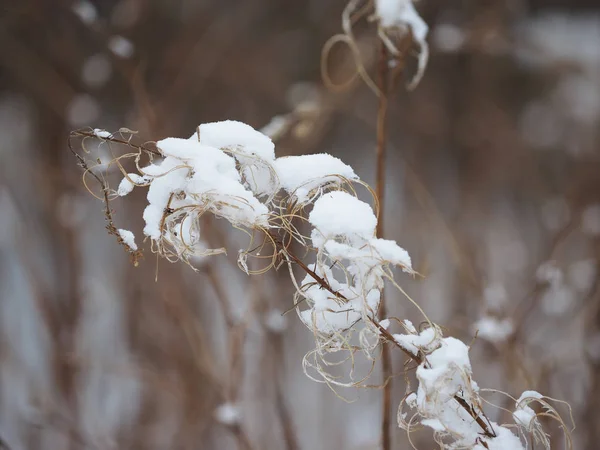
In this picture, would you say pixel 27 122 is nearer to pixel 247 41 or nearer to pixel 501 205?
pixel 247 41

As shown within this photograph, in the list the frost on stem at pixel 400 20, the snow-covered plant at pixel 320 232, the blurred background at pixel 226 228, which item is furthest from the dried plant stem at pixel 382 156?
the blurred background at pixel 226 228

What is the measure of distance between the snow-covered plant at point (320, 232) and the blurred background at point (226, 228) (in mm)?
658

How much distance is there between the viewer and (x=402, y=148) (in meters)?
2.15

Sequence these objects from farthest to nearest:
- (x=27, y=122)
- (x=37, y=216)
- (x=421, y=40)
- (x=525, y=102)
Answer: (x=525, y=102), (x=27, y=122), (x=37, y=216), (x=421, y=40)

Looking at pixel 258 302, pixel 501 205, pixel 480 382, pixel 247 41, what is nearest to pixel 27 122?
pixel 247 41

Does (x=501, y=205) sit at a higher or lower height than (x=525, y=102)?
lower

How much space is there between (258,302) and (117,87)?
Result: 1540mm

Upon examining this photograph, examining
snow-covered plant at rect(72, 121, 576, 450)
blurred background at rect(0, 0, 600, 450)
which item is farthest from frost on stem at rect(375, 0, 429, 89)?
blurred background at rect(0, 0, 600, 450)

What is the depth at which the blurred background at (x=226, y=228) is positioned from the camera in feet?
4.38

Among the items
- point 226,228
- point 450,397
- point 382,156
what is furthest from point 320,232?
point 226,228

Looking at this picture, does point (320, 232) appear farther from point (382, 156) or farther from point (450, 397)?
point (382, 156)

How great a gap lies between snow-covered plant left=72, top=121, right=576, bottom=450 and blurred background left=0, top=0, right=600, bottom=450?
2.16 feet

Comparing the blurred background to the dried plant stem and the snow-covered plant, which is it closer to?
the dried plant stem

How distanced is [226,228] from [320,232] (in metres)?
1.50
